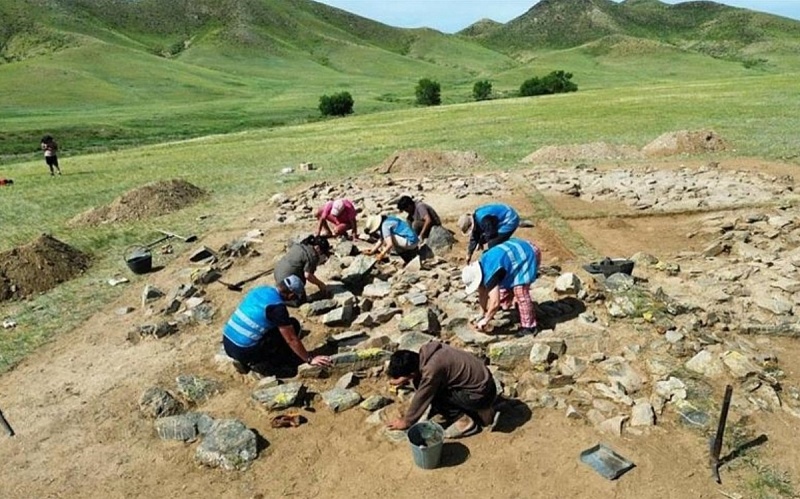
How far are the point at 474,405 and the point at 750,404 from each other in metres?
3.38

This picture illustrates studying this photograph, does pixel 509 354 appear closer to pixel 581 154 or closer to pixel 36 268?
pixel 36 268

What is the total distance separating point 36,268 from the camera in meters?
13.4

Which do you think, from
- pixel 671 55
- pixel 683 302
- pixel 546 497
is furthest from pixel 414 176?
pixel 671 55

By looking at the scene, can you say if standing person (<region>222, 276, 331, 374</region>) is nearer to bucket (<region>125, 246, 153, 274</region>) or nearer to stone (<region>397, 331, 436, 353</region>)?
stone (<region>397, 331, 436, 353</region>)

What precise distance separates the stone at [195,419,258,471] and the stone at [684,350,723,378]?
225 inches

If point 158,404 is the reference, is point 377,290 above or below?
above

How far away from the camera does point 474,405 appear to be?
6973mm

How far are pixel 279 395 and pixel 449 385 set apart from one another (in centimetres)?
241

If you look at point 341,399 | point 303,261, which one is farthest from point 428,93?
point 341,399

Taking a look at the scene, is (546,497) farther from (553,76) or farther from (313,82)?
(313,82)

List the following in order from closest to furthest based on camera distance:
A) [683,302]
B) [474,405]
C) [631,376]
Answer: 1. [474,405]
2. [631,376]
3. [683,302]

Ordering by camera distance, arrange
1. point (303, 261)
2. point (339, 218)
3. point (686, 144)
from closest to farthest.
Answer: point (303, 261)
point (339, 218)
point (686, 144)

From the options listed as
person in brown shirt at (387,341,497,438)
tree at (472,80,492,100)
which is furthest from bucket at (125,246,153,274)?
tree at (472,80,492,100)

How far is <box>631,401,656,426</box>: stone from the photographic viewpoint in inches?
276
